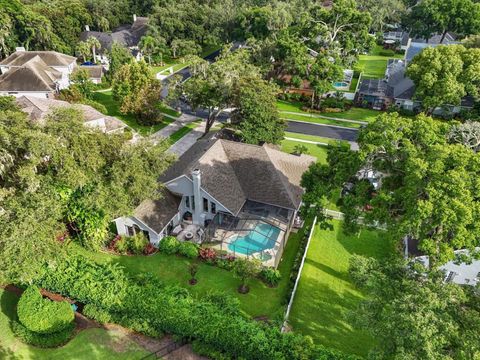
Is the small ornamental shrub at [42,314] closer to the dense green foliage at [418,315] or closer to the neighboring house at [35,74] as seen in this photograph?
the dense green foliage at [418,315]

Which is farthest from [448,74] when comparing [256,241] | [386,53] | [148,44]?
[148,44]

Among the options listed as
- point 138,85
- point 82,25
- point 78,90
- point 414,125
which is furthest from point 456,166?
point 82,25

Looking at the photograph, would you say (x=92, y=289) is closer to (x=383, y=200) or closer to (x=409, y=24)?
(x=383, y=200)

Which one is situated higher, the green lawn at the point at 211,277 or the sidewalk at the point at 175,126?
the sidewalk at the point at 175,126

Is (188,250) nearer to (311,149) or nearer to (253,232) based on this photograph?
(253,232)

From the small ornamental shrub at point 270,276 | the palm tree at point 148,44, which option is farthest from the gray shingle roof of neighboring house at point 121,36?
the small ornamental shrub at point 270,276

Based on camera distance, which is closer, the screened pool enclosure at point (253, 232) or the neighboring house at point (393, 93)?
the screened pool enclosure at point (253, 232)

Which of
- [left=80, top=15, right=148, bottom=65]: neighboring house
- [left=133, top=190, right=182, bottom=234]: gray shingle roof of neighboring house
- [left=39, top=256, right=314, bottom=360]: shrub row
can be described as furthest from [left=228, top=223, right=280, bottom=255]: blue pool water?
[left=80, top=15, right=148, bottom=65]: neighboring house
